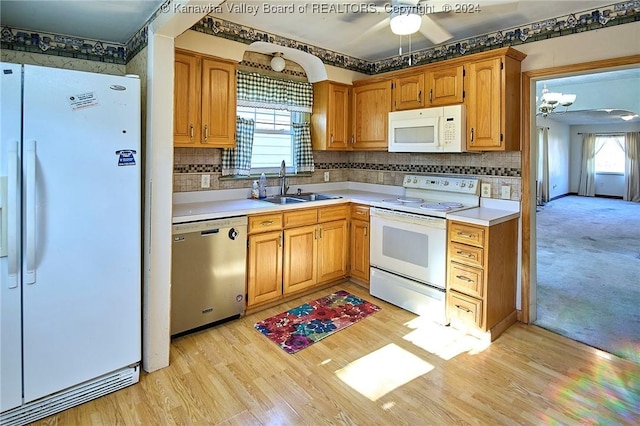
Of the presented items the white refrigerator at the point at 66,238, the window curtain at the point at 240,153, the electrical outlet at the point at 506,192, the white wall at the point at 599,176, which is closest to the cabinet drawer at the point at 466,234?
the electrical outlet at the point at 506,192

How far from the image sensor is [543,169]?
10.7 m

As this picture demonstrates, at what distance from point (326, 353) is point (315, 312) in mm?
650

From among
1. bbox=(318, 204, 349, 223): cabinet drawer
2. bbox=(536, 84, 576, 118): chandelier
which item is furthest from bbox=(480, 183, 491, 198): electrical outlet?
bbox=(536, 84, 576, 118): chandelier

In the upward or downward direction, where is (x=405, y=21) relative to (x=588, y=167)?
downward

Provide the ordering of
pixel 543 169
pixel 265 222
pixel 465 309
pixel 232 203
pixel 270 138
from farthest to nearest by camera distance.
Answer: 1. pixel 543 169
2. pixel 270 138
3. pixel 232 203
4. pixel 265 222
5. pixel 465 309

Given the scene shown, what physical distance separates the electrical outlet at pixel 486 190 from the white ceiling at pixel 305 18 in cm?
133

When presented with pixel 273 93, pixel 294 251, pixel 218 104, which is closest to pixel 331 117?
pixel 273 93

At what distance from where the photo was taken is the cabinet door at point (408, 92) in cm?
344

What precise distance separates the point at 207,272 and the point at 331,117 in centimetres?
217

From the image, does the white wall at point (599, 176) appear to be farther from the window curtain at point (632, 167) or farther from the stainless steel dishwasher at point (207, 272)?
the stainless steel dishwasher at point (207, 272)

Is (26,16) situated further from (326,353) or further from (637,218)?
(637,218)

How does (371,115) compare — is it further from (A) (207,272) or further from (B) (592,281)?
(B) (592,281)

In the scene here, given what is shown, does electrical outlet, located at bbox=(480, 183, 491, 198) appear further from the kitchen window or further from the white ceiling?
the kitchen window

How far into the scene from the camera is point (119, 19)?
245cm
